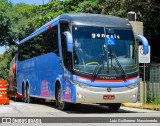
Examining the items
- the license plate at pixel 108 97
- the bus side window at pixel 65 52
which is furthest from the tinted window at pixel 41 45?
the license plate at pixel 108 97

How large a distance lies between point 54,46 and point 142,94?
648 cm

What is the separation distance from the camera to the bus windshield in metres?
16.3

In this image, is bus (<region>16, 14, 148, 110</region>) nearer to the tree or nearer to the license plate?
the license plate

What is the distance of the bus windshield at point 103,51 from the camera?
1628 centimetres

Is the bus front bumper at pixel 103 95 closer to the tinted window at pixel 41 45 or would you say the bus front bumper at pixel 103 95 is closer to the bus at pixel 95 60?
the bus at pixel 95 60

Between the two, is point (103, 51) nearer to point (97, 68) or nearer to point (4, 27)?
point (97, 68)

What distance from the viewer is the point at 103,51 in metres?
16.6

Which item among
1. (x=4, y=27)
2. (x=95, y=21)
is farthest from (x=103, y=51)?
(x=4, y=27)

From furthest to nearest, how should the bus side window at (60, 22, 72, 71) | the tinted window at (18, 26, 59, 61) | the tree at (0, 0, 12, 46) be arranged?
the tree at (0, 0, 12, 46) < the tinted window at (18, 26, 59, 61) < the bus side window at (60, 22, 72, 71)

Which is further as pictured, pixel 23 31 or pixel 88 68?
pixel 23 31

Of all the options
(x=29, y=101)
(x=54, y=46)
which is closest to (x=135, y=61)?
(x=54, y=46)

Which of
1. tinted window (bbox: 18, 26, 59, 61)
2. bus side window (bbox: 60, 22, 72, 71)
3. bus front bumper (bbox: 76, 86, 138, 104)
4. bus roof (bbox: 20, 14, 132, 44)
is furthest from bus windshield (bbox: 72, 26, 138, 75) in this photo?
tinted window (bbox: 18, 26, 59, 61)

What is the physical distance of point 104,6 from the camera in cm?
3344

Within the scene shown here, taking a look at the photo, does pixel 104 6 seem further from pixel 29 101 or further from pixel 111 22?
pixel 111 22
